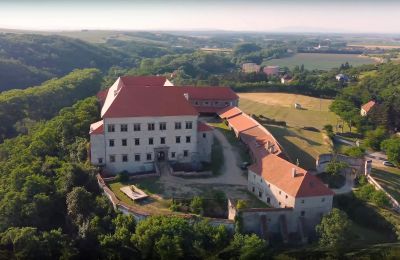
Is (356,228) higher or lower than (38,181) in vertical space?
lower

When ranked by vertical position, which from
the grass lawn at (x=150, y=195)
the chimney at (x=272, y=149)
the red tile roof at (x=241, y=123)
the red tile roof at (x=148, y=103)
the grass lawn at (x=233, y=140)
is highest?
the red tile roof at (x=148, y=103)

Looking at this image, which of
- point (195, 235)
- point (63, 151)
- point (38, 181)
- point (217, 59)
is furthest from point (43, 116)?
point (217, 59)

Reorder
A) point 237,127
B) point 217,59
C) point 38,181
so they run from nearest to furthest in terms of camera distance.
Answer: point 38,181, point 237,127, point 217,59

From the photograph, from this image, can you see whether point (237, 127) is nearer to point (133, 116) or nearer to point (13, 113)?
point (133, 116)

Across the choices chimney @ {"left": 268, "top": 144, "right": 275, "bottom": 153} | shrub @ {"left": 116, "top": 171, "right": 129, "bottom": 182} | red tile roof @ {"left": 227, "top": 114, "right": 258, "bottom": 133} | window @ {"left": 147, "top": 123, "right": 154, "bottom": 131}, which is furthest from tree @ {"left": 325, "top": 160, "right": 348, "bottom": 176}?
shrub @ {"left": 116, "top": 171, "right": 129, "bottom": 182}

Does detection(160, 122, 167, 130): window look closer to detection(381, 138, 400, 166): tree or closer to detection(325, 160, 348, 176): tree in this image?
detection(325, 160, 348, 176): tree

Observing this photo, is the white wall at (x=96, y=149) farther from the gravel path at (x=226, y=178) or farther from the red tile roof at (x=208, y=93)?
the red tile roof at (x=208, y=93)

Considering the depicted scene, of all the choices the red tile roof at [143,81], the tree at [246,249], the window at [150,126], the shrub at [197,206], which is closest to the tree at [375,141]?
the red tile roof at [143,81]
